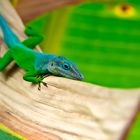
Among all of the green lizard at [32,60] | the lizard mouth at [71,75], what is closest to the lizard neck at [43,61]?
the green lizard at [32,60]

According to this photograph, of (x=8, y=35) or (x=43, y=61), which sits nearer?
(x=43, y=61)

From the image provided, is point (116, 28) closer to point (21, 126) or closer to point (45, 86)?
point (45, 86)

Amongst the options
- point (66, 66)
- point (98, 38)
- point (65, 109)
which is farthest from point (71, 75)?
point (98, 38)

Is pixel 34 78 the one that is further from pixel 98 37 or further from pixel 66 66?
pixel 98 37

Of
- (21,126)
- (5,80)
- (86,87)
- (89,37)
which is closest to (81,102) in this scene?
(86,87)

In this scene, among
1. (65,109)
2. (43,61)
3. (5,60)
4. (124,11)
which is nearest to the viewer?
(65,109)

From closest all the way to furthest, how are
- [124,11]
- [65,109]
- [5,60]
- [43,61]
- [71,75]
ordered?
[65,109] → [71,75] → [43,61] → [5,60] → [124,11]

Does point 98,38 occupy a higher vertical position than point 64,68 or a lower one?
higher
